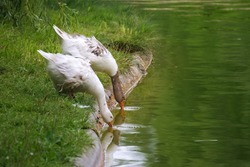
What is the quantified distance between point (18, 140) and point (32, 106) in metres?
1.92

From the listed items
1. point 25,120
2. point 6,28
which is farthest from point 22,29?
point 25,120

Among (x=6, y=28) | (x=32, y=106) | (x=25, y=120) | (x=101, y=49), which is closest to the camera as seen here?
(x=25, y=120)

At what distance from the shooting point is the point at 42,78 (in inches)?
476

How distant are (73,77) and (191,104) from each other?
2169 millimetres

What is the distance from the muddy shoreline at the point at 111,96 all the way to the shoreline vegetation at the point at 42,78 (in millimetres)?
98

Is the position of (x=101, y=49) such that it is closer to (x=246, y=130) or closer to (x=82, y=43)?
(x=82, y=43)

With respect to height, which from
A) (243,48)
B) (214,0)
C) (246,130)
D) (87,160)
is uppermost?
(87,160)

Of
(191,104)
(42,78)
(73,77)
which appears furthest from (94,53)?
(191,104)

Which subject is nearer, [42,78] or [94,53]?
[94,53]

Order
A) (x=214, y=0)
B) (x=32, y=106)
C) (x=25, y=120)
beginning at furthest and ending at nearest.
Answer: (x=214, y=0) → (x=32, y=106) → (x=25, y=120)

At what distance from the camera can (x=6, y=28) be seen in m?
15.0

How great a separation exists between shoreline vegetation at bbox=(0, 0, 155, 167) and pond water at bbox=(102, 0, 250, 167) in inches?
22.3

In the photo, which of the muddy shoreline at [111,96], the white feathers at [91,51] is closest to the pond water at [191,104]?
the muddy shoreline at [111,96]

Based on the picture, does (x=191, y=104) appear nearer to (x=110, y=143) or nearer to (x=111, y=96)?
(x=111, y=96)
